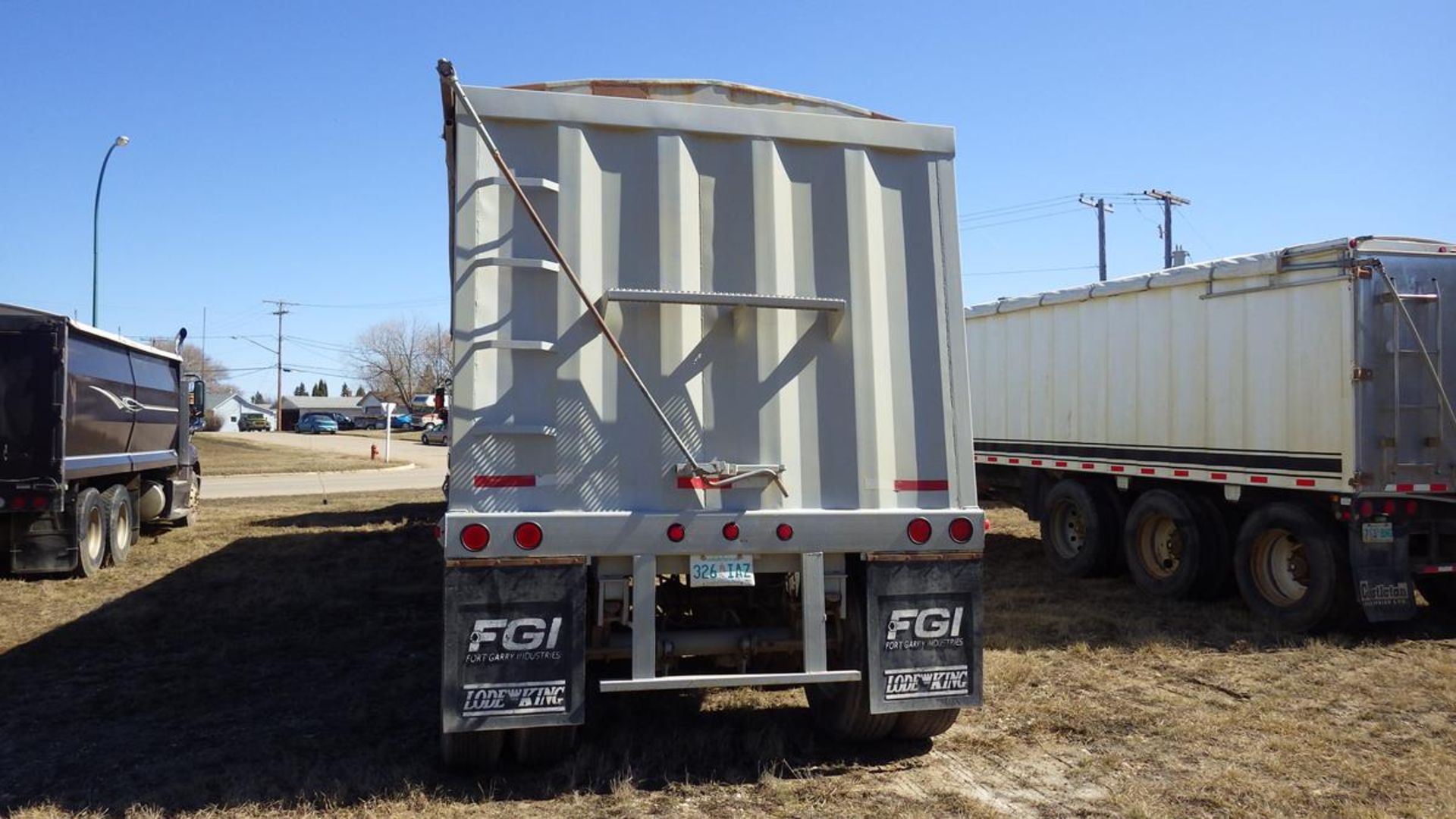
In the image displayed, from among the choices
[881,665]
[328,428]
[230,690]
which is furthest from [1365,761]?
[328,428]

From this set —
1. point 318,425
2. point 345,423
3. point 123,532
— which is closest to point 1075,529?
point 123,532

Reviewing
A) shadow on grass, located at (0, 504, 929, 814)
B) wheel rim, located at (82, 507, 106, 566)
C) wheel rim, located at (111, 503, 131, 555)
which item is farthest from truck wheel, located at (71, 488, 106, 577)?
shadow on grass, located at (0, 504, 929, 814)

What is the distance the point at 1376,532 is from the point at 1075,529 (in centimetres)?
390

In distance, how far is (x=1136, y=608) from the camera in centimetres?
967

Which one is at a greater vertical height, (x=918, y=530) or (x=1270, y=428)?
(x=1270, y=428)

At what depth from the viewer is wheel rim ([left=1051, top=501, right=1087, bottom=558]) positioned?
11664 millimetres

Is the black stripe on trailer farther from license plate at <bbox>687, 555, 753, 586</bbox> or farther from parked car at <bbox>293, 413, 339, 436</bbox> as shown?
parked car at <bbox>293, 413, 339, 436</bbox>

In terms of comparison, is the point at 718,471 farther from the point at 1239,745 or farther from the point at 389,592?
the point at 389,592

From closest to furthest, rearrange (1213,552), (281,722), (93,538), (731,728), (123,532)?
(731,728) → (281,722) → (1213,552) → (93,538) → (123,532)

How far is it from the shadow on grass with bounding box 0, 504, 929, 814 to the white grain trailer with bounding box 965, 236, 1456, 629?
15.5 ft

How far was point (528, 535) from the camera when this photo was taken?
4637 mm

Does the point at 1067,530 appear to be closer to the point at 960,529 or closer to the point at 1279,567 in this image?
the point at 1279,567

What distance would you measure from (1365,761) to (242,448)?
151 ft

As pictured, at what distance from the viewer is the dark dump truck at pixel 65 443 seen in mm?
10500
